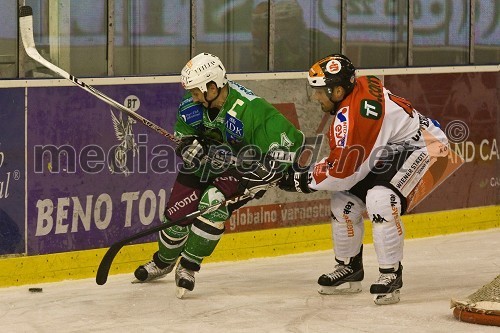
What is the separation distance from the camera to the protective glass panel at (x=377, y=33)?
28.1 feet

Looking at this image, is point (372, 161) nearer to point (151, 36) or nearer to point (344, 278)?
point (344, 278)

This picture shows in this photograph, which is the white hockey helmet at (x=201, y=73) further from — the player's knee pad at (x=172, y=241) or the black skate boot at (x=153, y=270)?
the black skate boot at (x=153, y=270)

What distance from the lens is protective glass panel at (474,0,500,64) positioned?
30.5 feet

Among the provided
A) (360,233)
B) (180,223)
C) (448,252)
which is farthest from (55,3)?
(448,252)

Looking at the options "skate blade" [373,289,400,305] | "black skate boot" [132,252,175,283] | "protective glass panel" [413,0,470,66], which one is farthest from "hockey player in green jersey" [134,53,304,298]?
"protective glass panel" [413,0,470,66]

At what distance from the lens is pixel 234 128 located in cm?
637

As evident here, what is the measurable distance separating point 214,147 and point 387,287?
111 cm

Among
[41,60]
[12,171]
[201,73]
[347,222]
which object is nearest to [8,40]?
[41,60]

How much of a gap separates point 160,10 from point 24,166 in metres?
1.33

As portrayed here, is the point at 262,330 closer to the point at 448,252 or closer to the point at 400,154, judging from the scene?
the point at 400,154

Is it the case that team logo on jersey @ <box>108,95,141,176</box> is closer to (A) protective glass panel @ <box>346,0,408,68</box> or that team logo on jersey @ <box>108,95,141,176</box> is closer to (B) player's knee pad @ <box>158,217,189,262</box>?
(B) player's knee pad @ <box>158,217,189,262</box>

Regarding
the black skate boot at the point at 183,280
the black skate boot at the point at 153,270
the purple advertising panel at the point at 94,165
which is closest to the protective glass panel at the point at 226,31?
the purple advertising panel at the point at 94,165

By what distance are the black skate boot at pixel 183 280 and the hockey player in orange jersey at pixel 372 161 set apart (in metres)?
0.63

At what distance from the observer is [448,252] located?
796cm
